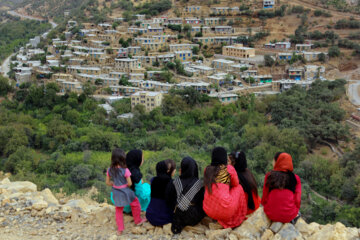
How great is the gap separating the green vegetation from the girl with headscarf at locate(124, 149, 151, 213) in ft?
73.8

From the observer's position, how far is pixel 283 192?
2725 millimetres

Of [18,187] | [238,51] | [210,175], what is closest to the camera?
[210,175]

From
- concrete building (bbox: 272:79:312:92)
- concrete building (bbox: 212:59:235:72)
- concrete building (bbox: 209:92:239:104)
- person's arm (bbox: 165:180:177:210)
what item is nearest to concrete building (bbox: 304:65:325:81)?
concrete building (bbox: 272:79:312:92)

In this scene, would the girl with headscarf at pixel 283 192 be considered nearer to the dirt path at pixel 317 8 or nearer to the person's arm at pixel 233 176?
the person's arm at pixel 233 176

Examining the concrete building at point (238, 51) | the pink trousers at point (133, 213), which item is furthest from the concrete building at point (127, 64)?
the pink trousers at point (133, 213)

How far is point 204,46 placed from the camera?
18.1 m

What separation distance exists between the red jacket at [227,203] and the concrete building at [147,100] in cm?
996

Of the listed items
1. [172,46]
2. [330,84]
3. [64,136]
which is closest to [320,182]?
[330,84]

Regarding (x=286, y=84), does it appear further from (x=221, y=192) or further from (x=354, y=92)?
(x=221, y=192)

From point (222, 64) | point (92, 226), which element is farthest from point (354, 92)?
point (92, 226)

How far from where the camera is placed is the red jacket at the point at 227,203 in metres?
2.69

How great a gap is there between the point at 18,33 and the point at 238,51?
1742cm

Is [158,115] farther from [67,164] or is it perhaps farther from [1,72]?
[1,72]

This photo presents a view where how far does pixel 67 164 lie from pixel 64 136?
1873 millimetres
